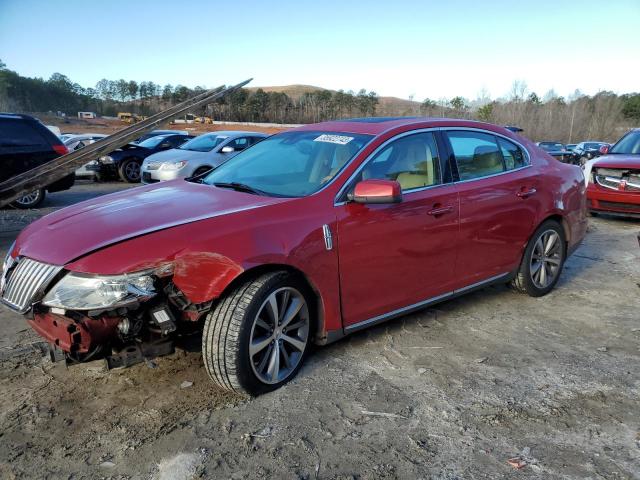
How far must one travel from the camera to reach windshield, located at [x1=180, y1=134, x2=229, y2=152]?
12688mm

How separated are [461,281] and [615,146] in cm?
797

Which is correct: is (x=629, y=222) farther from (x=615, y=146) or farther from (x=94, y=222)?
(x=94, y=222)

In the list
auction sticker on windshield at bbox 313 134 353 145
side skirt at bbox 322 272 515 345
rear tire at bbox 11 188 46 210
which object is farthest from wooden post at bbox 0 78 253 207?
rear tire at bbox 11 188 46 210

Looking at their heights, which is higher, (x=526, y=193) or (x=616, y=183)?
(x=526, y=193)

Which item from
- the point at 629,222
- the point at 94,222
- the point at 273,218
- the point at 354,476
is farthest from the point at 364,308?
the point at 629,222

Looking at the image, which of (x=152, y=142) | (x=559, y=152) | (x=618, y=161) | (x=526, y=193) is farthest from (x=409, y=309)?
(x=559, y=152)

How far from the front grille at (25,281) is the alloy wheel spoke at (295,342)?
52.9 inches

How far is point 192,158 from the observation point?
38.9 ft

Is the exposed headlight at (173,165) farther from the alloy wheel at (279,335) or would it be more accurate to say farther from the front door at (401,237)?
the alloy wheel at (279,335)

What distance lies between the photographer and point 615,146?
33.7 ft

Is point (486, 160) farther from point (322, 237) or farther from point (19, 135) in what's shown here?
point (19, 135)

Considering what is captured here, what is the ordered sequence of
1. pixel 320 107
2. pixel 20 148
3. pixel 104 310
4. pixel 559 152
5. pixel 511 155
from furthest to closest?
pixel 320 107 → pixel 559 152 → pixel 20 148 → pixel 511 155 → pixel 104 310

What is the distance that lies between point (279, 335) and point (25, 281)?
1.47 meters

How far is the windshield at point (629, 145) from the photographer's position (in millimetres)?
9826
